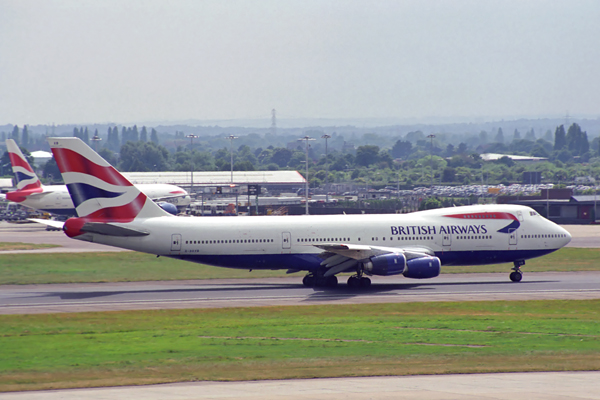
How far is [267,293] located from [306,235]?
497cm

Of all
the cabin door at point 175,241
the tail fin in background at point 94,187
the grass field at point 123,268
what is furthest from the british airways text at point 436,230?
the tail fin in background at point 94,187

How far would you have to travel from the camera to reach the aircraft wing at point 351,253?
46.3 m

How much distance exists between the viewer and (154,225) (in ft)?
156

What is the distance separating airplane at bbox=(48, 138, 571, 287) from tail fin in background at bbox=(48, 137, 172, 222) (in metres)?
0.06

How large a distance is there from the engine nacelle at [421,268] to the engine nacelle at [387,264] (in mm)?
431

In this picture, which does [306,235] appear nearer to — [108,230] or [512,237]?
[108,230]

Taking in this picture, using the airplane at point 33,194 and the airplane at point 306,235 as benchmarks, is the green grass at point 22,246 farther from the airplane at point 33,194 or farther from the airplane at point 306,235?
the airplane at point 306,235

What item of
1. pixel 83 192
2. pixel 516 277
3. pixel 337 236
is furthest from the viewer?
pixel 516 277

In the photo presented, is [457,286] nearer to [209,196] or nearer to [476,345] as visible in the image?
[476,345]

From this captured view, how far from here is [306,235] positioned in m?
48.5

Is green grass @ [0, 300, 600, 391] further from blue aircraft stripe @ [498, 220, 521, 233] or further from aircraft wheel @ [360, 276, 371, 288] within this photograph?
blue aircraft stripe @ [498, 220, 521, 233]

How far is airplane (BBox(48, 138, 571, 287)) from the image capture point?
46.2 meters

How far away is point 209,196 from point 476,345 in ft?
503

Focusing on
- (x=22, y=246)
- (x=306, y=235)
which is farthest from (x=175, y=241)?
(x=22, y=246)
